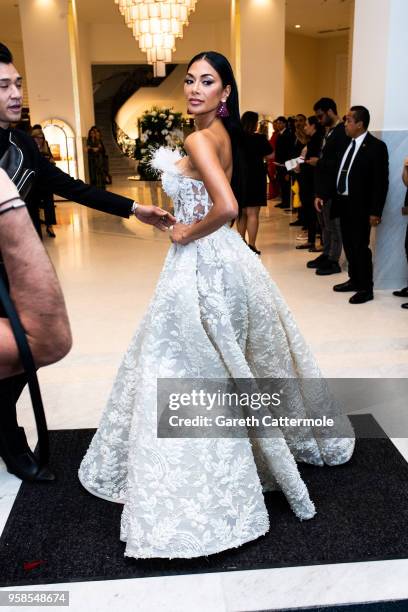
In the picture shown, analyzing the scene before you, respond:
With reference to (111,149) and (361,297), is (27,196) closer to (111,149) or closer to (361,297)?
(361,297)

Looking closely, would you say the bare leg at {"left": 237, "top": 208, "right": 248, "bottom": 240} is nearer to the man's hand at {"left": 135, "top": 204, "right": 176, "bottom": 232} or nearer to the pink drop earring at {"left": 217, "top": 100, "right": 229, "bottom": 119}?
the man's hand at {"left": 135, "top": 204, "right": 176, "bottom": 232}

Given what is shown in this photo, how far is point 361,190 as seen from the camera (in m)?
5.60

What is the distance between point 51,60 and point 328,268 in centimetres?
1031

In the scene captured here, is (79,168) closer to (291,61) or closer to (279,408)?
(291,61)

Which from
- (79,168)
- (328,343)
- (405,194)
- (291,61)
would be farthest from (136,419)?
(291,61)

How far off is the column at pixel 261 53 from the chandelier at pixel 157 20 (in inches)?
103

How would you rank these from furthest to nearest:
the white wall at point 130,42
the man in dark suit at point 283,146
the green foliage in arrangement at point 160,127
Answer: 1. the white wall at point 130,42
2. the man in dark suit at point 283,146
3. the green foliage in arrangement at point 160,127

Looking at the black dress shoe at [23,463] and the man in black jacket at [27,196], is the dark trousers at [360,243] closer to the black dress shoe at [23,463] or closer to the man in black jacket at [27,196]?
the man in black jacket at [27,196]

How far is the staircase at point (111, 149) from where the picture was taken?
2167 centimetres

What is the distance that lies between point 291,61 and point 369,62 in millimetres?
15885

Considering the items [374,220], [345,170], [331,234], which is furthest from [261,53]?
[374,220]

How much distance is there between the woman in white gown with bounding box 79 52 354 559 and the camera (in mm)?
2199

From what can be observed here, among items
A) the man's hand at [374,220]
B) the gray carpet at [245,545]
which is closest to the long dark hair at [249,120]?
the man's hand at [374,220]

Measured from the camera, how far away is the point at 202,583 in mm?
2150
